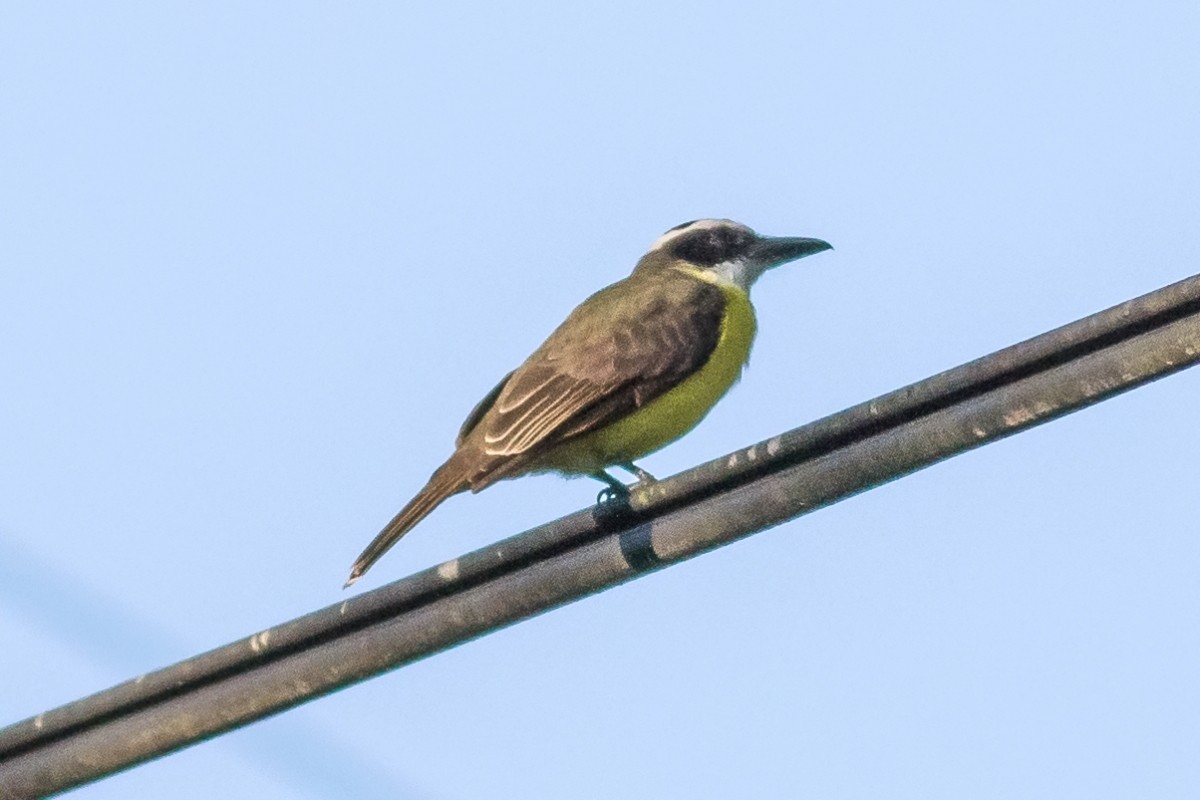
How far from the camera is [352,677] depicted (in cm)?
438

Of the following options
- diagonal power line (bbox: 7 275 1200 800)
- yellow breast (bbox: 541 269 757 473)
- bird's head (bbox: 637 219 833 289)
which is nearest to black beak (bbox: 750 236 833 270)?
bird's head (bbox: 637 219 833 289)

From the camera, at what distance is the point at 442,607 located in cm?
441

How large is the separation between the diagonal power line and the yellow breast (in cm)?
255

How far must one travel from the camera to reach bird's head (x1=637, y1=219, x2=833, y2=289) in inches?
347

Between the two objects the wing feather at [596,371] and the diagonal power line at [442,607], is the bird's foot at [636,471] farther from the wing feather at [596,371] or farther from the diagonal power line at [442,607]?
the diagonal power line at [442,607]

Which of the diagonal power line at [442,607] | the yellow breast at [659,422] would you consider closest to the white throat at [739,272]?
the yellow breast at [659,422]

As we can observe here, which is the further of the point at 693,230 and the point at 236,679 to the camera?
the point at 693,230

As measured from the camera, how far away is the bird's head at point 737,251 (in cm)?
880

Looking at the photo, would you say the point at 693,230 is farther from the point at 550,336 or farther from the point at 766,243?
the point at 550,336

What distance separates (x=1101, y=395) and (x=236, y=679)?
1.97m

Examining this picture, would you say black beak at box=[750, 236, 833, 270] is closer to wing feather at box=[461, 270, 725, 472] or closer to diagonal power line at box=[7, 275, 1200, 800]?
wing feather at box=[461, 270, 725, 472]

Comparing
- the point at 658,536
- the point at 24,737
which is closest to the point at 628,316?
the point at 658,536

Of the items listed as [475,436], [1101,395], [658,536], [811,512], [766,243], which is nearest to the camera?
[1101,395]

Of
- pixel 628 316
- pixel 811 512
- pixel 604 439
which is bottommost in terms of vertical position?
pixel 811 512
